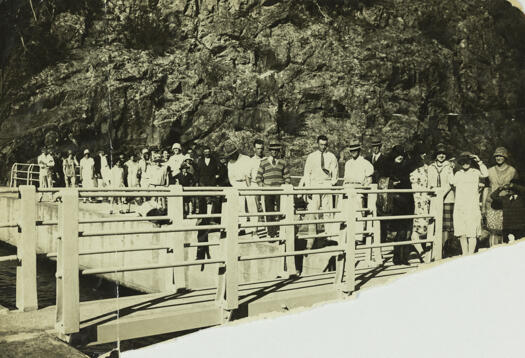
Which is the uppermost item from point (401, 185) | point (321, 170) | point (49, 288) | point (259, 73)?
point (259, 73)

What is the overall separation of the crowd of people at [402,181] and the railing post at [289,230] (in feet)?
2.83

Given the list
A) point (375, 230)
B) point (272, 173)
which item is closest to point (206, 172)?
point (272, 173)

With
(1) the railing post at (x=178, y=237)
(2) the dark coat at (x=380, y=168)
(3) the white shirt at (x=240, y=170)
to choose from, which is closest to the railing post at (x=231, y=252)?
(1) the railing post at (x=178, y=237)

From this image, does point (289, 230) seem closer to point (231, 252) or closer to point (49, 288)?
point (231, 252)

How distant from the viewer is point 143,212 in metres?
10.7

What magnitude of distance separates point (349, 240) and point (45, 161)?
1159 cm

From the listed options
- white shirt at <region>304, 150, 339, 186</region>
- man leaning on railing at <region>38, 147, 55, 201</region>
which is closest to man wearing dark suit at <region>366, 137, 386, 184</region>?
white shirt at <region>304, 150, 339, 186</region>

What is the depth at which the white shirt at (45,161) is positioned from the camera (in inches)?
590

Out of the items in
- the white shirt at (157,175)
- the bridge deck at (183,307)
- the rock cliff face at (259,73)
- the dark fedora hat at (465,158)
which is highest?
the rock cliff face at (259,73)

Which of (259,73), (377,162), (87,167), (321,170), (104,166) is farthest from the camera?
(259,73)

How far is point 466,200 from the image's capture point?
22.5 ft

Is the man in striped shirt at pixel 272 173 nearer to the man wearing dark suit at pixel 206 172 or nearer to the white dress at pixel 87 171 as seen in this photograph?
the man wearing dark suit at pixel 206 172

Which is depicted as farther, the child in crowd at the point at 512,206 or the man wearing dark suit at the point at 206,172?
the man wearing dark suit at the point at 206,172

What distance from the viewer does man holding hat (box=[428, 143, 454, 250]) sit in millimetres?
7824
